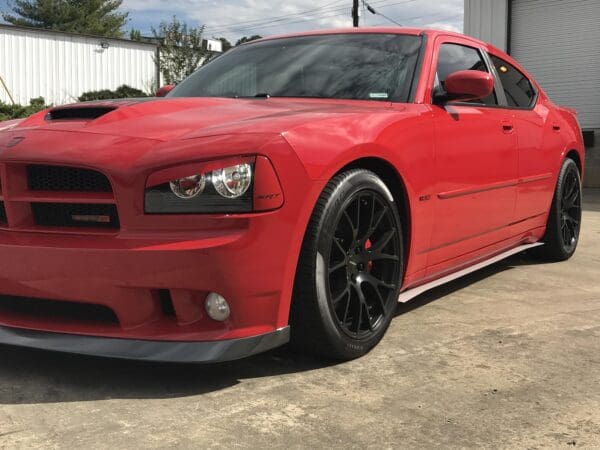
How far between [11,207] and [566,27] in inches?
484

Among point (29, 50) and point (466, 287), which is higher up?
point (29, 50)

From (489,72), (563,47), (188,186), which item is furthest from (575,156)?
(563,47)

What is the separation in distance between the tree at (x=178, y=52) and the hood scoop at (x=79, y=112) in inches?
1049

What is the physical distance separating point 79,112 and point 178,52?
2798 centimetres

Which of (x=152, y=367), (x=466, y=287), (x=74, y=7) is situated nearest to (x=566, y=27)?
(x=466, y=287)

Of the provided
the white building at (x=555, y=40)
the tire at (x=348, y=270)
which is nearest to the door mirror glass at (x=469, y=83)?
the tire at (x=348, y=270)

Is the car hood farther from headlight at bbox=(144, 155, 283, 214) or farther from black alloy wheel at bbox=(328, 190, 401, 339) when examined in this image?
black alloy wheel at bbox=(328, 190, 401, 339)

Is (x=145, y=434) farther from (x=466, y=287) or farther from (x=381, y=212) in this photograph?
(x=466, y=287)

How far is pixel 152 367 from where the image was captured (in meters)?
2.77

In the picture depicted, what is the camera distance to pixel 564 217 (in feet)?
17.3

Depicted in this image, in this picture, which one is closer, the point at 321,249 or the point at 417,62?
the point at 321,249

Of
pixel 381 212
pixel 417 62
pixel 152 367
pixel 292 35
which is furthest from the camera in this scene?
pixel 292 35

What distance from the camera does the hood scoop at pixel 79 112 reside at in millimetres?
2957

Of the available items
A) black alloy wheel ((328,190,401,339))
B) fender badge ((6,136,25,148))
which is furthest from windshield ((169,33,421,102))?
fender badge ((6,136,25,148))
